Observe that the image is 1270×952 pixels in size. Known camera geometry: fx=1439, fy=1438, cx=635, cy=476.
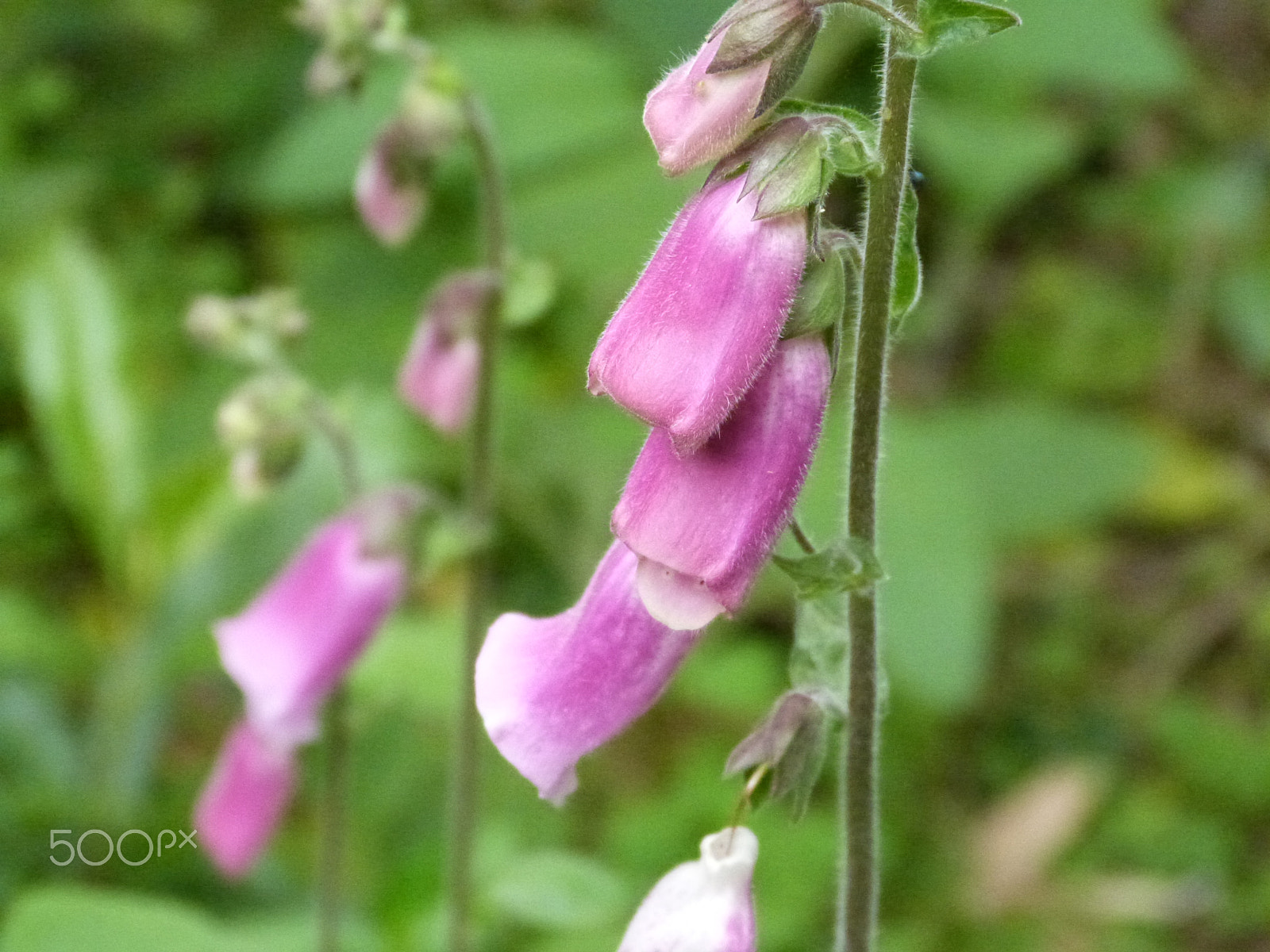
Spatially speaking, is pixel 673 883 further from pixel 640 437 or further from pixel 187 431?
pixel 187 431

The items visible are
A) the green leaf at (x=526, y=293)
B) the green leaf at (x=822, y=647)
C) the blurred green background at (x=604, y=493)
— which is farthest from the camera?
the blurred green background at (x=604, y=493)

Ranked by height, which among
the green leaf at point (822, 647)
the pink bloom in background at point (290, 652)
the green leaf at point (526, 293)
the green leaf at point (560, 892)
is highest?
the green leaf at point (526, 293)

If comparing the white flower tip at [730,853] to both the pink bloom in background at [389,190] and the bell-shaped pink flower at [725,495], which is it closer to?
the bell-shaped pink flower at [725,495]

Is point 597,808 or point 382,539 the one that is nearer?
point 382,539

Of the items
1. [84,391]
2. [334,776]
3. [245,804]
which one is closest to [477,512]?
[334,776]

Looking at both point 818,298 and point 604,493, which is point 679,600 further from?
point 604,493

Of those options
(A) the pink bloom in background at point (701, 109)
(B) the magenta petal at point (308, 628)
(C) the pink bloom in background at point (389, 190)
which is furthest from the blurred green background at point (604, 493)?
(A) the pink bloom in background at point (701, 109)

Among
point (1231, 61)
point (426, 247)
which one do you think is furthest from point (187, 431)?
point (1231, 61)
